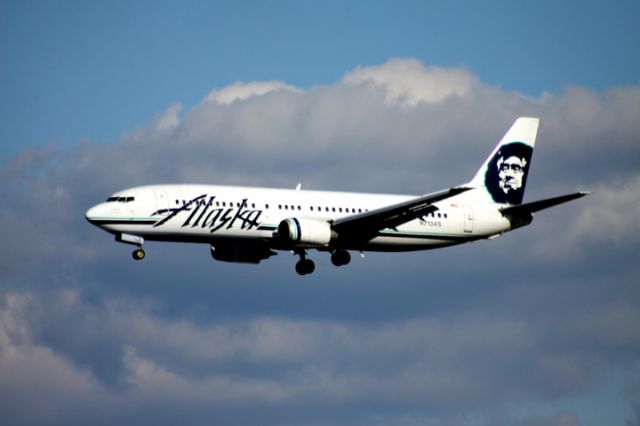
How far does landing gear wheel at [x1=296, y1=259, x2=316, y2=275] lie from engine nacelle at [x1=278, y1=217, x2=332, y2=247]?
608 centimetres

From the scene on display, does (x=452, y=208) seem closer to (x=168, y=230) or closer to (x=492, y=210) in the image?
(x=492, y=210)

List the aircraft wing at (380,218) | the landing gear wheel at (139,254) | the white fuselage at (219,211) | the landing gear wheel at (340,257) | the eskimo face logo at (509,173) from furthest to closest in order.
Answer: the eskimo face logo at (509,173), the landing gear wheel at (340,257), the aircraft wing at (380,218), the landing gear wheel at (139,254), the white fuselage at (219,211)

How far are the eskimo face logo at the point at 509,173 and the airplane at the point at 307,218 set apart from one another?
0.32 ft

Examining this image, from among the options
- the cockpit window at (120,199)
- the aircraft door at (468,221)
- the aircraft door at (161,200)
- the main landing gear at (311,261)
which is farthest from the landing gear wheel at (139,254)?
the aircraft door at (468,221)

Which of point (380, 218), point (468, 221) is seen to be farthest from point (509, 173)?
point (380, 218)

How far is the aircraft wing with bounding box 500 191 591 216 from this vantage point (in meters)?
74.8

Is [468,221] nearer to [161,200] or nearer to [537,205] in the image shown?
[537,205]

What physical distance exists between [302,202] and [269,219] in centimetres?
281

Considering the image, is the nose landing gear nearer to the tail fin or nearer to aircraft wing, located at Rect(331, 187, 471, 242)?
aircraft wing, located at Rect(331, 187, 471, 242)

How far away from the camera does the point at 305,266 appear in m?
84.4

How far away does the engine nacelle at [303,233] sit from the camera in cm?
7681

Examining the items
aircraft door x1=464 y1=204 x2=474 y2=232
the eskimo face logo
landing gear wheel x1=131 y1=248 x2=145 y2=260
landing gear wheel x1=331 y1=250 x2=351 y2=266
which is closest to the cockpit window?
landing gear wheel x1=131 y1=248 x2=145 y2=260

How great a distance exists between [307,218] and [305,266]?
19.5 ft

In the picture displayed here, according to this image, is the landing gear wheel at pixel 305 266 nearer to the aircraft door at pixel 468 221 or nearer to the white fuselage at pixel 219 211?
the white fuselage at pixel 219 211
